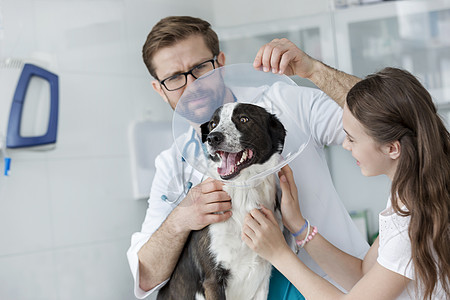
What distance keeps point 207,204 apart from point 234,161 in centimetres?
16

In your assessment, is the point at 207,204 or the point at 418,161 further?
the point at 207,204

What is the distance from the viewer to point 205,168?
3.54 feet

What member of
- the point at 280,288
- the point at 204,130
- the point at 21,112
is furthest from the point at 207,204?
the point at 21,112

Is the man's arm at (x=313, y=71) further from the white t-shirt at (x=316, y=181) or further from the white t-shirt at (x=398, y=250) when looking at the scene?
the white t-shirt at (x=398, y=250)

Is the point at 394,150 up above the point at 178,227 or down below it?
above

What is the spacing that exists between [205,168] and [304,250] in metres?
0.42

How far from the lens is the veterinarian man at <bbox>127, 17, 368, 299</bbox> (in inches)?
46.3

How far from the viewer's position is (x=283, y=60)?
3.72 ft

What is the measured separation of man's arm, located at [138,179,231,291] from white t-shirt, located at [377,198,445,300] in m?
0.37

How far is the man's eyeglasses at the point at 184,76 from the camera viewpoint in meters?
1.31

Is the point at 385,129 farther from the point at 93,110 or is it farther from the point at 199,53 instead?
the point at 93,110

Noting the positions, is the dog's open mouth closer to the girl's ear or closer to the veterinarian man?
the veterinarian man

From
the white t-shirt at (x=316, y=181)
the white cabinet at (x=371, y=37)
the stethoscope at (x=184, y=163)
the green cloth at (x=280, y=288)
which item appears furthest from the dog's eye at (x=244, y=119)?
the white cabinet at (x=371, y=37)

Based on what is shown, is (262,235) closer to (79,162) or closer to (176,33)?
(176,33)
